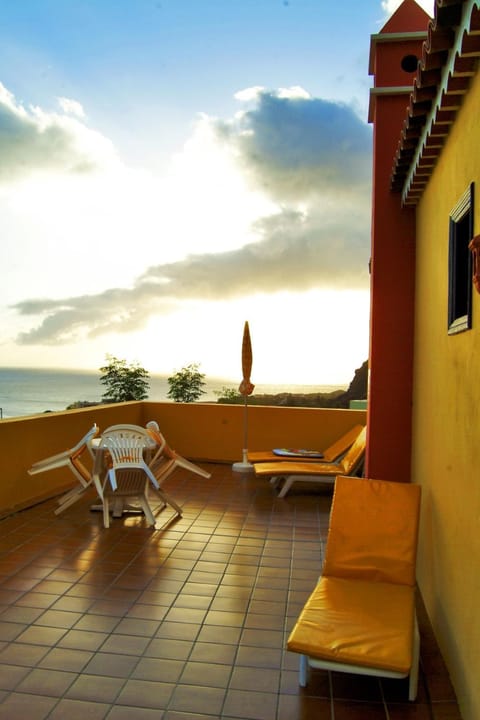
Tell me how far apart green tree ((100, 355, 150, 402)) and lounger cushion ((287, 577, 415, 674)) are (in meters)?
11.8

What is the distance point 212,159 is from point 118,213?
24.6ft

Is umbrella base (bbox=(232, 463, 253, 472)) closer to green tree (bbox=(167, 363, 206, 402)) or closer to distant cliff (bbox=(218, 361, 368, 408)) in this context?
green tree (bbox=(167, 363, 206, 402))

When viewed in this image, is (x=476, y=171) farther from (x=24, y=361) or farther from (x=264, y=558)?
(x=24, y=361)

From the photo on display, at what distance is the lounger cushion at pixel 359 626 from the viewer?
9.15 feet

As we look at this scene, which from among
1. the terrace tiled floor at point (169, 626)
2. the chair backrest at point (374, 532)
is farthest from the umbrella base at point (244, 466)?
the chair backrest at point (374, 532)

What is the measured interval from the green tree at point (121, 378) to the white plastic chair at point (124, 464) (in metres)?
8.84

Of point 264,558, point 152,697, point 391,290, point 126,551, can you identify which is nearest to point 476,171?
point 391,290

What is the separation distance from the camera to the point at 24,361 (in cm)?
3550

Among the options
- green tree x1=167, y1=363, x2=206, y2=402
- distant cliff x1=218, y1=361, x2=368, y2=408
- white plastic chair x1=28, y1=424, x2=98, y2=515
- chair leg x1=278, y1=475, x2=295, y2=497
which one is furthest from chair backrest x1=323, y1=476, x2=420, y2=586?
distant cliff x1=218, y1=361, x2=368, y2=408

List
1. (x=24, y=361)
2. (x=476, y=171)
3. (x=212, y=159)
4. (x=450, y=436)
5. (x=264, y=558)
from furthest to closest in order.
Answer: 1. (x=24, y=361)
2. (x=212, y=159)
3. (x=264, y=558)
4. (x=450, y=436)
5. (x=476, y=171)

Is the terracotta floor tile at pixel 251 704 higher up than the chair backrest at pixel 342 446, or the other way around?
the chair backrest at pixel 342 446

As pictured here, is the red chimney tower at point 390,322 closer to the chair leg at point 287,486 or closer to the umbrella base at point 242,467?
the chair leg at point 287,486

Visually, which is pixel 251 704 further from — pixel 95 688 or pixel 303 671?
pixel 95 688

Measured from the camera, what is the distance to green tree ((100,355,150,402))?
585 inches
